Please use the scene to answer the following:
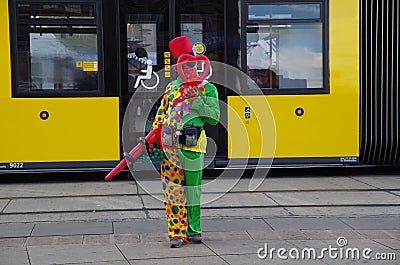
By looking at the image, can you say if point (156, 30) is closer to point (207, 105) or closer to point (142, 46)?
point (142, 46)

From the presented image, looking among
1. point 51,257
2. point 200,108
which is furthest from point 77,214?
point 200,108

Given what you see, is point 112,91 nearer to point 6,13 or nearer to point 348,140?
point 6,13

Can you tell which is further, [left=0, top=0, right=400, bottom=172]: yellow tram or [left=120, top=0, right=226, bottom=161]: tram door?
[left=120, top=0, right=226, bottom=161]: tram door

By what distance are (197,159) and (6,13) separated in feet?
15.9

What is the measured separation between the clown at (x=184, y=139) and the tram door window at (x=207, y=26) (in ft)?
12.5

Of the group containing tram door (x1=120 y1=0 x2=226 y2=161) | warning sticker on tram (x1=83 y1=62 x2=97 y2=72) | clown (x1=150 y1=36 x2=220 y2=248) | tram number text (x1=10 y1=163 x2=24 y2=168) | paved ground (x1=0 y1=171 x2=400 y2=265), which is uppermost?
tram door (x1=120 y1=0 x2=226 y2=161)

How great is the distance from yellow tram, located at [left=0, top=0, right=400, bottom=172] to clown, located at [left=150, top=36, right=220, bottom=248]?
12.0ft

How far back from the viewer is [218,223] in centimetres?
782

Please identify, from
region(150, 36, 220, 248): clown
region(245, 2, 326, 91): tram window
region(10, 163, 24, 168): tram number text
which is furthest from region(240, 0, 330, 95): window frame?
region(150, 36, 220, 248): clown

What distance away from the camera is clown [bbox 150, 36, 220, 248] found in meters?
6.62

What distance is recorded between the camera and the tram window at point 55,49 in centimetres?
1028

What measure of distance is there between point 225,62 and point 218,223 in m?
3.57

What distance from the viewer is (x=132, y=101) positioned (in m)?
10.3

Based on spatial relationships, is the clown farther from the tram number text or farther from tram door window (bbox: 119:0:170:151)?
the tram number text
